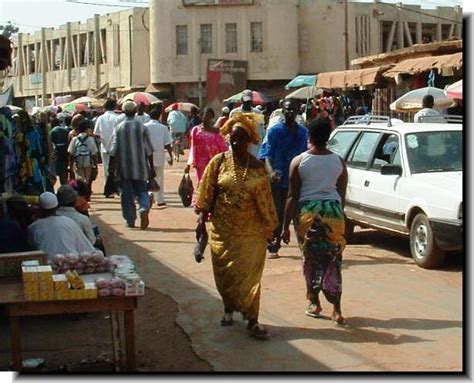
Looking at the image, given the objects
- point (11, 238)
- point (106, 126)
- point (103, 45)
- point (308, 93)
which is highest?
point (103, 45)

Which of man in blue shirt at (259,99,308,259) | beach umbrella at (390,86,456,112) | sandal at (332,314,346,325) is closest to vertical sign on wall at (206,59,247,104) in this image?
beach umbrella at (390,86,456,112)

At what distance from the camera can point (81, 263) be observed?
6.68 metres

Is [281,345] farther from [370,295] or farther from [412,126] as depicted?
[412,126]

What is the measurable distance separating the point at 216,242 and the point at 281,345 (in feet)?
3.16

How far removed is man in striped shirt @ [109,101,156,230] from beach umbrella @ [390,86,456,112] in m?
5.88

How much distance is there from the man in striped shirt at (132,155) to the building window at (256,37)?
37.2m

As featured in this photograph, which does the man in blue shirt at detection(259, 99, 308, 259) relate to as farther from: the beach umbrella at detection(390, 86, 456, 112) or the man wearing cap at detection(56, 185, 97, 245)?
the beach umbrella at detection(390, 86, 456, 112)

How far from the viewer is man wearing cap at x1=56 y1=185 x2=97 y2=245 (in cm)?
841

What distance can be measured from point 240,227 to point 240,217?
0.08 m

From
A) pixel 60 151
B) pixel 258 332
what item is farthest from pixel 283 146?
pixel 60 151

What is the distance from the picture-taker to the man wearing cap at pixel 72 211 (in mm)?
8406

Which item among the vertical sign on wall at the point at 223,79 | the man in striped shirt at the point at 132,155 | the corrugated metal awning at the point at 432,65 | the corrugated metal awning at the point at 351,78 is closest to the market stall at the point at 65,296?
the man in striped shirt at the point at 132,155

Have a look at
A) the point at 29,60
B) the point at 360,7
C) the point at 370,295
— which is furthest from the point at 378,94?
the point at 29,60

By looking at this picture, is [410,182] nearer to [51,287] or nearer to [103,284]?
[103,284]
